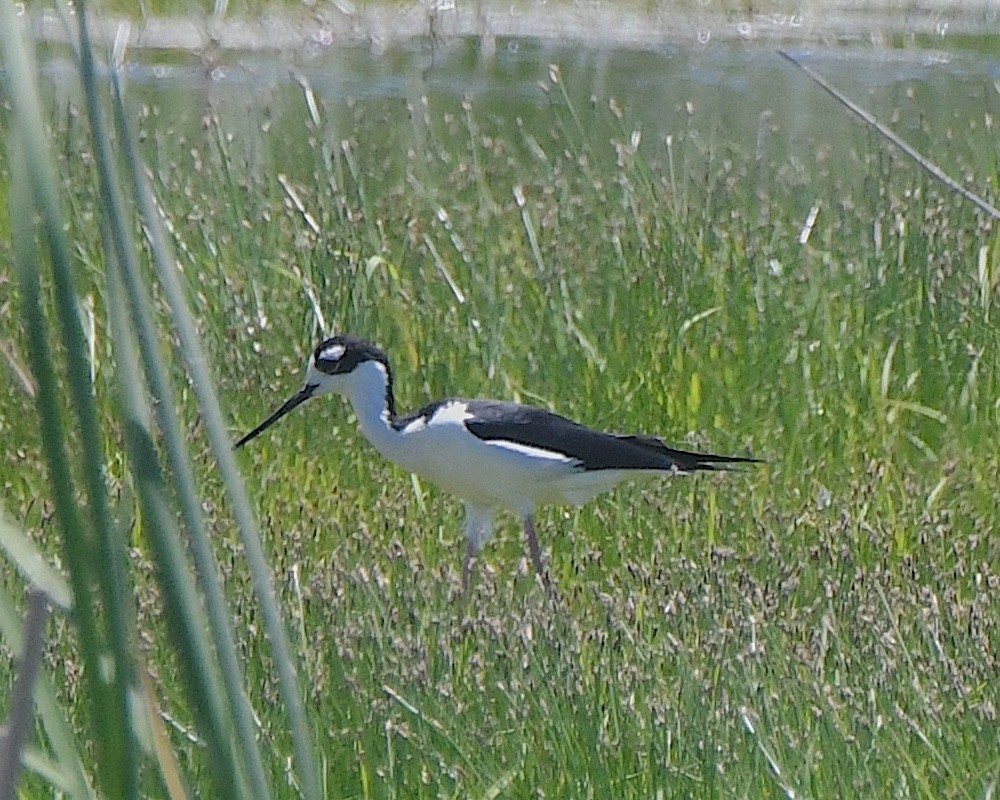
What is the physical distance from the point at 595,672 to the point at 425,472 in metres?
1.37

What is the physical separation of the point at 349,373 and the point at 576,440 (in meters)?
0.59

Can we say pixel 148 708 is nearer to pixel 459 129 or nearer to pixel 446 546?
pixel 446 546

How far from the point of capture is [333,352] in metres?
4.52

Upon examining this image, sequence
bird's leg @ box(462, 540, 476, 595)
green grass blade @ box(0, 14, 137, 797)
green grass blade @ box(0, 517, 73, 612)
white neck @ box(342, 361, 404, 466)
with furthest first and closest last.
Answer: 1. white neck @ box(342, 361, 404, 466)
2. bird's leg @ box(462, 540, 476, 595)
3. green grass blade @ box(0, 517, 73, 612)
4. green grass blade @ box(0, 14, 137, 797)

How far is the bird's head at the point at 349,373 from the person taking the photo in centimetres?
450

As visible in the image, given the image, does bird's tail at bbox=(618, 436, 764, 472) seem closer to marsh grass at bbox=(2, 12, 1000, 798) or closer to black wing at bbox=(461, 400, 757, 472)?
black wing at bbox=(461, 400, 757, 472)

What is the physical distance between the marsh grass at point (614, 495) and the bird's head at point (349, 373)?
0.66 ft

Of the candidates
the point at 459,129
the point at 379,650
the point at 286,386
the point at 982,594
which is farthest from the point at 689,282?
the point at 459,129

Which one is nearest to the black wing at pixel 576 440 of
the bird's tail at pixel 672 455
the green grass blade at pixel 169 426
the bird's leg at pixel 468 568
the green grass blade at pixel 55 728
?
the bird's tail at pixel 672 455

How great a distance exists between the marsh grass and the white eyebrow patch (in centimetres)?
30

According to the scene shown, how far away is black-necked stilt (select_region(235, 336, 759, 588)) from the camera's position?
420cm

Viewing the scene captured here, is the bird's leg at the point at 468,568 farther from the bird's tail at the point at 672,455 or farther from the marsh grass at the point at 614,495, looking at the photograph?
the bird's tail at the point at 672,455

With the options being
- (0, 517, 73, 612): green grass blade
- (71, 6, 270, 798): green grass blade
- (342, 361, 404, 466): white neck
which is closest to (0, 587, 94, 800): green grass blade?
(0, 517, 73, 612): green grass blade

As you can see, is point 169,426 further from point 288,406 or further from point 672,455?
point 288,406
